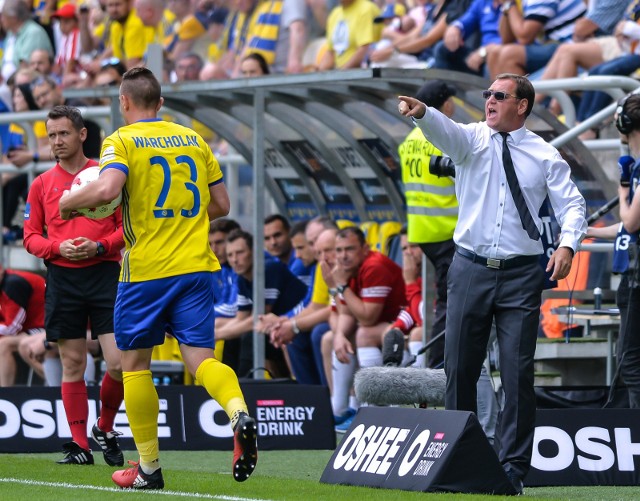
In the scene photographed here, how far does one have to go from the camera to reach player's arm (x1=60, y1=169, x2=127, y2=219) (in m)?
7.15

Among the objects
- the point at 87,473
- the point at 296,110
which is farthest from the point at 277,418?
the point at 296,110

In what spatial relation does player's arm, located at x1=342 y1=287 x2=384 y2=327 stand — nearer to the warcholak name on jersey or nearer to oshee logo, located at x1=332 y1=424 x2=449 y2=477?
oshee logo, located at x1=332 y1=424 x2=449 y2=477

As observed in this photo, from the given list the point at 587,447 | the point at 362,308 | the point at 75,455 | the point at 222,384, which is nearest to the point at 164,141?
the point at 222,384

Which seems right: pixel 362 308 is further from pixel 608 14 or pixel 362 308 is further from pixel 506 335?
pixel 506 335

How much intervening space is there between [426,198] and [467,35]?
4974mm

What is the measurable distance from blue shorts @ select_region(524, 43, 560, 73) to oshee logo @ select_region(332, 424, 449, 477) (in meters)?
7.04

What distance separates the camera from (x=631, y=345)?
8969 millimetres

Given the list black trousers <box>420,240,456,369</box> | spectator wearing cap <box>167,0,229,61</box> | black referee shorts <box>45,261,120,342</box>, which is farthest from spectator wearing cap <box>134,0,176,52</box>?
black referee shorts <box>45,261,120,342</box>

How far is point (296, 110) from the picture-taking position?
13.6 metres

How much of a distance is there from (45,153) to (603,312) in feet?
24.3

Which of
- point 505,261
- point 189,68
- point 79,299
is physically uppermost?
point 189,68

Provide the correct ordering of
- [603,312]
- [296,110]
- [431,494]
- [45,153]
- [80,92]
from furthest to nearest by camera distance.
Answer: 1. [45,153]
2. [296,110]
3. [80,92]
4. [603,312]
5. [431,494]

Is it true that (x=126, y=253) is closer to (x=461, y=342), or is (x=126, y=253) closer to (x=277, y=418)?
(x=461, y=342)

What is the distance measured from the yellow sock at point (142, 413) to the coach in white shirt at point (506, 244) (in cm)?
157
